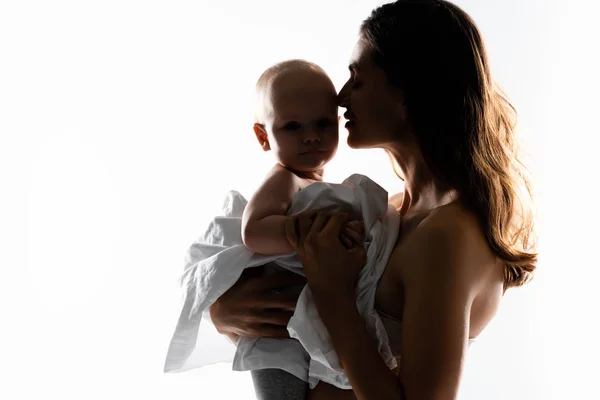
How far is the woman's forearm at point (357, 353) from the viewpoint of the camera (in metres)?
1.26

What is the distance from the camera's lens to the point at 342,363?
1.31 m

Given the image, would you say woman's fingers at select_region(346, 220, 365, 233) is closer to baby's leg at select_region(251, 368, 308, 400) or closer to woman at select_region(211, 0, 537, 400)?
woman at select_region(211, 0, 537, 400)

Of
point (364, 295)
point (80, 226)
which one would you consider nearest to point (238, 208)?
point (364, 295)

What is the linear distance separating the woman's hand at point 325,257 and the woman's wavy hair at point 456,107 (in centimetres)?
23

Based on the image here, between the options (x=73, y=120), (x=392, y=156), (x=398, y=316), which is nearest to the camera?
(x=398, y=316)

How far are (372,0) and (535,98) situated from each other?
0.70 metres

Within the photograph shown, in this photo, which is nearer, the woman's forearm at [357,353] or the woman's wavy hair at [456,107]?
the woman's forearm at [357,353]

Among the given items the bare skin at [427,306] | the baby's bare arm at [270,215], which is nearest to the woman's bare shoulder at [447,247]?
the bare skin at [427,306]

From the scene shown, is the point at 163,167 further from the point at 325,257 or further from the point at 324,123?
the point at 325,257

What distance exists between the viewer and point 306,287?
1379 mm

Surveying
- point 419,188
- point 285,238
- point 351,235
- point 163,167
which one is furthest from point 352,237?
point 163,167

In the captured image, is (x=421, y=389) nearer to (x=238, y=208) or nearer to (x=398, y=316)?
(x=398, y=316)

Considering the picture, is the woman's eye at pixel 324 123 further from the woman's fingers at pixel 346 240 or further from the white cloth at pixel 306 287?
the woman's fingers at pixel 346 240

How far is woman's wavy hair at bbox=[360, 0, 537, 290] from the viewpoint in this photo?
140 cm
